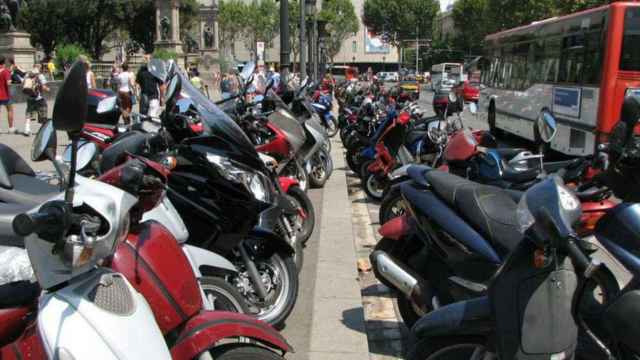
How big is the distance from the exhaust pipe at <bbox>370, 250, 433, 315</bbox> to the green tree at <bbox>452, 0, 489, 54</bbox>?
7004 cm

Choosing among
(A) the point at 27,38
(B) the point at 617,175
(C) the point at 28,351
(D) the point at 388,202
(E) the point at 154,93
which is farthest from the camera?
(A) the point at 27,38

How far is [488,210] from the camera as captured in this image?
325 centimetres

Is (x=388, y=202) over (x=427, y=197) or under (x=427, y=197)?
under

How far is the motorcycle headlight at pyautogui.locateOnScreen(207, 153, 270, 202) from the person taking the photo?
414 cm

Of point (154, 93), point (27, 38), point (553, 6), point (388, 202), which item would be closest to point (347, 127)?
point (154, 93)

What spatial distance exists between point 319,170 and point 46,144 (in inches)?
268

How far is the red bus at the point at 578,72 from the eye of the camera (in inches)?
493

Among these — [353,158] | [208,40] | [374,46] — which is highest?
[374,46]

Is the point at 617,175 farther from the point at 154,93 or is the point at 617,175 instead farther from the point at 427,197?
the point at 154,93

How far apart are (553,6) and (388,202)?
154 feet

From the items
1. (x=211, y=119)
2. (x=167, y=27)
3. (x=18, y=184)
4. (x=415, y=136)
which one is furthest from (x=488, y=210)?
(x=167, y=27)

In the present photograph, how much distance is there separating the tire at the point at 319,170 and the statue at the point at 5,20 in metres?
29.4

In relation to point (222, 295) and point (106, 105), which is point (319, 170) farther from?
point (222, 295)

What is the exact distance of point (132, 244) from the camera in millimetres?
2375
